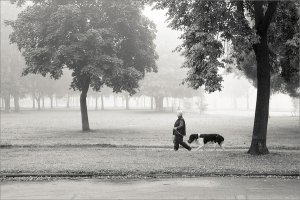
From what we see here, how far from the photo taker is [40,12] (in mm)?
26203

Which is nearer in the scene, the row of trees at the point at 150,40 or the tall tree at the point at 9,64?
the row of trees at the point at 150,40

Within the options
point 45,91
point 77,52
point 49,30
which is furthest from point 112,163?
point 45,91

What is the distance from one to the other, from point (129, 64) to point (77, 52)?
4.89 metres

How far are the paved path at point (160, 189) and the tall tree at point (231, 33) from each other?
5159 mm

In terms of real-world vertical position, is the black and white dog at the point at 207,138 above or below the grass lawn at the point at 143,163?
above

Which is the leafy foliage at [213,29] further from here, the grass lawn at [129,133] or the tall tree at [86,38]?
the tall tree at [86,38]

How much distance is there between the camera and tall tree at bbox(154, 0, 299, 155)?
14.2 m

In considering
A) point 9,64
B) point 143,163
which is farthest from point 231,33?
point 9,64

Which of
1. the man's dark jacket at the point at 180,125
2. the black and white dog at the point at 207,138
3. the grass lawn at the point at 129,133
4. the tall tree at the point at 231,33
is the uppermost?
the tall tree at the point at 231,33

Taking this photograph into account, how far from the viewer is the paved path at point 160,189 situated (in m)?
8.69

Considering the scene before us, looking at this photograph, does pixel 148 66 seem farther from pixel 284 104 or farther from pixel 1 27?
pixel 284 104

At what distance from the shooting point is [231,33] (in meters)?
14.2

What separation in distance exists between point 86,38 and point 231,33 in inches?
454

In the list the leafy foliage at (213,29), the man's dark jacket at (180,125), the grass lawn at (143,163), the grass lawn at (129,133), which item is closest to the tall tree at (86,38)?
the grass lawn at (129,133)
